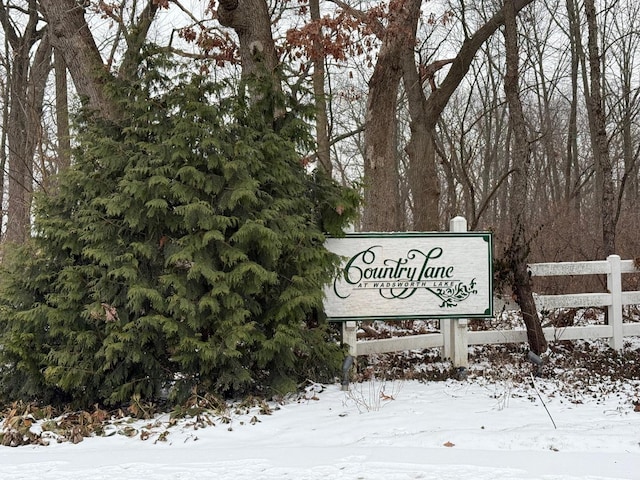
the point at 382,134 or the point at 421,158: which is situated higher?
the point at 421,158

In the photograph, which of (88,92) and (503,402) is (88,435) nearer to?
(503,402)

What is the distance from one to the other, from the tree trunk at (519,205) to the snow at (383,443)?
1347 millimetres

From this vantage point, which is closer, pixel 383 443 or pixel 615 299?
pixel 383 443

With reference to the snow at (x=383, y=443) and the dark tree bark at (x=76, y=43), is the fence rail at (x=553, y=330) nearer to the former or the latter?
the snow at (x=383, y=443)

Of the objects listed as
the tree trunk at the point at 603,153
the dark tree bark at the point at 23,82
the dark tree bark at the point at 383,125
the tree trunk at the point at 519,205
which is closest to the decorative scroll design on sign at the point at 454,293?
the tree trunk at the point at 519,205

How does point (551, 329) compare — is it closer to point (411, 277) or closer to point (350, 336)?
point (411, 277)

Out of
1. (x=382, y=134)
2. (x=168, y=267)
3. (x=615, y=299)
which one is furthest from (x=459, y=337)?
(x=382, y=134)

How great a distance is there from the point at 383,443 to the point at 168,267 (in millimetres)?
2644

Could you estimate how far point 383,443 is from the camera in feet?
16.1

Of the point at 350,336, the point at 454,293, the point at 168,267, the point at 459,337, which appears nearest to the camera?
the point at 168,267

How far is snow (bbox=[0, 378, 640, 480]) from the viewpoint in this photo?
13.9 feet

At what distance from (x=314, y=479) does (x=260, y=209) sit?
301 centimetres

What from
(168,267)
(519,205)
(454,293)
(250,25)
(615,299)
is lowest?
(615,299)

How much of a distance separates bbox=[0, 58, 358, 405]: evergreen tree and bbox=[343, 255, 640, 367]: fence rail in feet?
3.94
